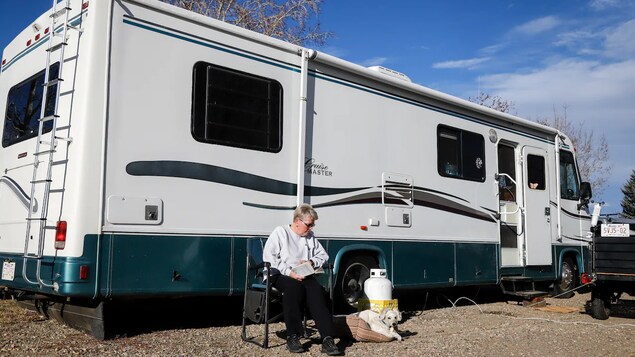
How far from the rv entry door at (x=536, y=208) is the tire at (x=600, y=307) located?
1.51m

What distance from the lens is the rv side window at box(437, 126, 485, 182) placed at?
26.7 feet

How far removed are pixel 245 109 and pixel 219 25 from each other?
0.82m

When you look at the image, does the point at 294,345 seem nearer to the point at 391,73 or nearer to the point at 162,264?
the point at 162,264

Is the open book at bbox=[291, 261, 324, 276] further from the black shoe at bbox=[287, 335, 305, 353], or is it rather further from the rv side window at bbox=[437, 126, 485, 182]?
the rv side window at bbox=[437, 126, 485, 182]

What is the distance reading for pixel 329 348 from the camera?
5160 mm

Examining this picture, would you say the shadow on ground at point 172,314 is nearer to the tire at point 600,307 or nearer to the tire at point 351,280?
the tire at point 351,280

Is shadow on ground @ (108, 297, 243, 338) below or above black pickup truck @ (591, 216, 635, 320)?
below

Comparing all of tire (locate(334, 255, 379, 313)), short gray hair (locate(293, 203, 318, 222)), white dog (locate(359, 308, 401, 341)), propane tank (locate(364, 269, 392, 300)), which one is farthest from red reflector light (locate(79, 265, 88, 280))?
propane tank (locate(364, 269, 392, 300))

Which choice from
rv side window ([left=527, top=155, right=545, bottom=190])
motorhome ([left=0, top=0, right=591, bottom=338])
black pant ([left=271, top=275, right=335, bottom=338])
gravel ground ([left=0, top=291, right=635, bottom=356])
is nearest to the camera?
motorhome ([left=0, top=0, right=591, bottom=338])

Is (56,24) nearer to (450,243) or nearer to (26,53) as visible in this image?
(26,53)

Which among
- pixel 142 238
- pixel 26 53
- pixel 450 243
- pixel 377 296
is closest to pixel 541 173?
pixel 450 243

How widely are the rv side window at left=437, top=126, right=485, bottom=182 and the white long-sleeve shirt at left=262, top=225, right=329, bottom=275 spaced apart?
2908mm

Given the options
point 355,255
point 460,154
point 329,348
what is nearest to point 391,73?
point 460,154

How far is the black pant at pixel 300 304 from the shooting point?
17.4 ft
